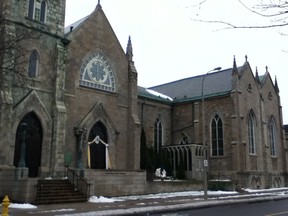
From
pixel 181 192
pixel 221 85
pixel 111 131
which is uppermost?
pixel 221 85

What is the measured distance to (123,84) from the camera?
32.5 m

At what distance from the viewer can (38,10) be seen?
88.7 ft

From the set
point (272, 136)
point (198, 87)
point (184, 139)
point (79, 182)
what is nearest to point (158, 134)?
point (184, 139)

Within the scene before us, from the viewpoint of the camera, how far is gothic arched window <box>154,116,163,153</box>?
132ft

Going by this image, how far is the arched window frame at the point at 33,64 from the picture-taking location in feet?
84.3

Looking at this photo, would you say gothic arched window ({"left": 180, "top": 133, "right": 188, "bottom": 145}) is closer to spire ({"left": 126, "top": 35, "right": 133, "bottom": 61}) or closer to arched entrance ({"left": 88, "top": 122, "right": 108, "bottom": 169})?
spire ({"left": 126, "top": 35, "right": 133, "bottom": 61})

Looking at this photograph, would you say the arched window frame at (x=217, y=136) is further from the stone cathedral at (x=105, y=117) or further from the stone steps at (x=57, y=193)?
the stone steps at (x=57, y=193)

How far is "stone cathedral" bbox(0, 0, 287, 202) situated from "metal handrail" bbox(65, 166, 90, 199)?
263 millimetres

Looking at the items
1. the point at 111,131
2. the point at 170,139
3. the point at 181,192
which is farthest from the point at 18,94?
the point at 170,139

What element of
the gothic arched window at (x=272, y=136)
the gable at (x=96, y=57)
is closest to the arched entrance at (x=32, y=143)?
the gable at (x=96, y=57)

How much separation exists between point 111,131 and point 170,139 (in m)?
13.3

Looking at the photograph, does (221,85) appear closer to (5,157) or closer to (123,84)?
(123,84)

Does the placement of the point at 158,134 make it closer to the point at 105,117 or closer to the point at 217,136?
the point at 217,136

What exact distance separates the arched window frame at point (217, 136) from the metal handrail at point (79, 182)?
19.3 meters
